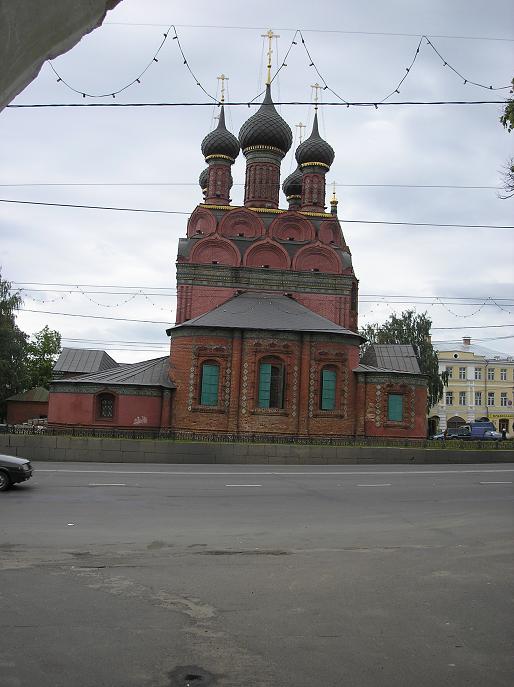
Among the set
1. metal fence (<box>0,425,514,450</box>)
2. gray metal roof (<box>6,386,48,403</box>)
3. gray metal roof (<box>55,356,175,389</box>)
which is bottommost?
metal fence (<box>0,425,514,450</box>)

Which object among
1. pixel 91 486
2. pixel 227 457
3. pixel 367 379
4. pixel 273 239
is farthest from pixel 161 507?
pixel 273 239

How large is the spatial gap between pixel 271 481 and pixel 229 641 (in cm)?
1228

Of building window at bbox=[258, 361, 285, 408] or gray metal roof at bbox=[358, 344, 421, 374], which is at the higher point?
gray metal roof at bbox=[358, 344, 421, 374]

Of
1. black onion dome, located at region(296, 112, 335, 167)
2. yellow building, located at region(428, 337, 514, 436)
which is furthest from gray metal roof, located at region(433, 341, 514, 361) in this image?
black onion dome, located at region(296, 112, 335, 167)

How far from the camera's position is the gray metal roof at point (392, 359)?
110 feet

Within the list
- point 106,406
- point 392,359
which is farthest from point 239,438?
point 392,359

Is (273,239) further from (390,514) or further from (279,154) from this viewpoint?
(390,514)

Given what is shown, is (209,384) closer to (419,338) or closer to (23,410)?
(23,410)

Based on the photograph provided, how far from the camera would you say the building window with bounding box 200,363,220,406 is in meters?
30.4

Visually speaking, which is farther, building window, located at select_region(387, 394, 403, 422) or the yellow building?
the yellow building

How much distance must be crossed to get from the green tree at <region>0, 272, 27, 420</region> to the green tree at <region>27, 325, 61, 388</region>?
12.0m

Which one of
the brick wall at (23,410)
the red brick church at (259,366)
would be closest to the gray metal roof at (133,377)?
the red brick church at (259,366)

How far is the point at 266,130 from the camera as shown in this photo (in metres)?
Answer: 36.9

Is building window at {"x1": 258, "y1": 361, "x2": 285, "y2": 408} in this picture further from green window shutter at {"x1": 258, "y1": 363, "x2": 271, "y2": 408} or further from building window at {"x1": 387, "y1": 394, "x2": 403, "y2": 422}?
building window at {"x1": 387, "y1": 394, "x2": 403, "y2": 422}
